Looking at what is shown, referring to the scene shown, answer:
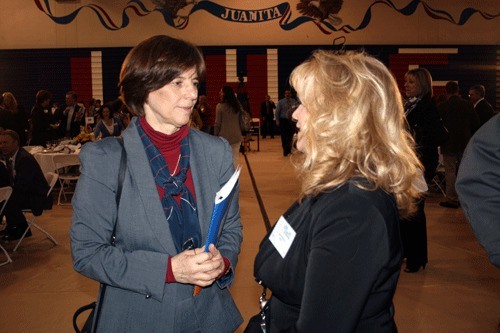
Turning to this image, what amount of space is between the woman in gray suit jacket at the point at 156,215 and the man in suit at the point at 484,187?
29.9 inches

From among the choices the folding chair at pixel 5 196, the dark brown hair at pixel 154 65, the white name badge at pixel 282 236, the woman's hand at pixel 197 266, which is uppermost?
the dark brown hair at pixel 154 65

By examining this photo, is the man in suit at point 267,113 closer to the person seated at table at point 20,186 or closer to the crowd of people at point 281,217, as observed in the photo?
the person seated at table at point 20,186

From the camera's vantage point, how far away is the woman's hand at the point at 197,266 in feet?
5.28

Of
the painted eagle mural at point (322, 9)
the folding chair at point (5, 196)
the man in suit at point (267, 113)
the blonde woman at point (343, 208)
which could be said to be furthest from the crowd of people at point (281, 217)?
the painted eagle mural at point (322, 9)

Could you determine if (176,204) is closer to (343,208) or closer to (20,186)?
(343,208)

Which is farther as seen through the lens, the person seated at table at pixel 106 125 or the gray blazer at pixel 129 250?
the person seated at table at pixel 106 125

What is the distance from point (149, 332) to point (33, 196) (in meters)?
4.29

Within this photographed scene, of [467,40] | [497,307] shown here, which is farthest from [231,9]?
[497,307]

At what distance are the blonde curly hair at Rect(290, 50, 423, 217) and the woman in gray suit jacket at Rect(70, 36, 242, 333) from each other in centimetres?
47

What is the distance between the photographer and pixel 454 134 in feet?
24.8

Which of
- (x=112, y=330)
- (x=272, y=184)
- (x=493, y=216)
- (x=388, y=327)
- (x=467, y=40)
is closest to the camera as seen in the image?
(x=388, y=327)

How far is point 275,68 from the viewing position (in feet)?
60.7

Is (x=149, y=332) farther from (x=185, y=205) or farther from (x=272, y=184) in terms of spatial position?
(x=272, y=184)

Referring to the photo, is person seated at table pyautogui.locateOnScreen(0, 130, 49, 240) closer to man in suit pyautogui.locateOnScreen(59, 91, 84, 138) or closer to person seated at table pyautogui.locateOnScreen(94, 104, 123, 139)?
person seated at table pyautogui.locateOnScreen(94, 104, 123, 139)
